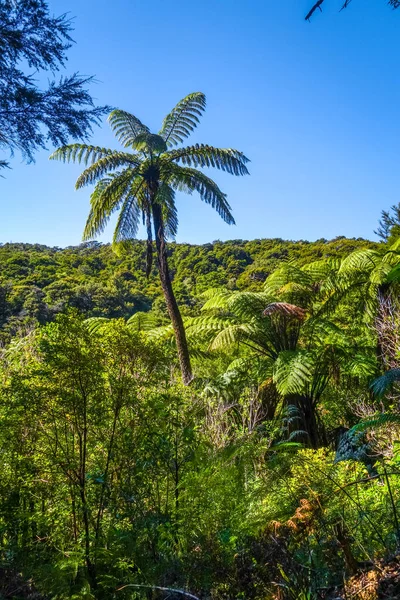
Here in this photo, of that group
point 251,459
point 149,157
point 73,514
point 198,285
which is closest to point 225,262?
point 198,285

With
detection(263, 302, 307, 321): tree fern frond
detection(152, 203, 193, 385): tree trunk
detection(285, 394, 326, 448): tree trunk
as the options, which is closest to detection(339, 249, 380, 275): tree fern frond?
detection(263, 302, 307, 321): tree fern frond

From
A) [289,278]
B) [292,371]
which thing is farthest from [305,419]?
[289,278]

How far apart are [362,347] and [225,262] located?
63.5ft

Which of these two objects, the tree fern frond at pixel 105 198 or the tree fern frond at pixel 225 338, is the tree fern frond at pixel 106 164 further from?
the tree fern frond at pixel 225 338

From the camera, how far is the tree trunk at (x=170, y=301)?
686 centimetres

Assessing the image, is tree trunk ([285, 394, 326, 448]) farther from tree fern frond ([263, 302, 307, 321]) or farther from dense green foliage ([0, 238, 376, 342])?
dense green foliage ([0, 238, 376, 342])

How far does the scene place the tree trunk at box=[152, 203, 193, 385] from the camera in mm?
6859

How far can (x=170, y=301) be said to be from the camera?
7.03 meters

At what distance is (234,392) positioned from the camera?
7.66 m

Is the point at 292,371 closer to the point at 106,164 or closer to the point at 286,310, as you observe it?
the point at 286,310

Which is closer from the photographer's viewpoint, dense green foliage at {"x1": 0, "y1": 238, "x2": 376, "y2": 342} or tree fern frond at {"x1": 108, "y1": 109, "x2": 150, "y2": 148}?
tree fern frond at {"x1": 108, "y1": 109, "x2": 150, "y2": 148}

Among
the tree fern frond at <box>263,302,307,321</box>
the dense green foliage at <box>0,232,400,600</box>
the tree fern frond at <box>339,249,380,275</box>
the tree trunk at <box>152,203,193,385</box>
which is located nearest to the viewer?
the dense green foliage at <box>0,232,400,600</box>

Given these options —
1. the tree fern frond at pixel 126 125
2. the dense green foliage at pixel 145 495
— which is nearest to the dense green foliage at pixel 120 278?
the tree fern frond at pixel 126 125

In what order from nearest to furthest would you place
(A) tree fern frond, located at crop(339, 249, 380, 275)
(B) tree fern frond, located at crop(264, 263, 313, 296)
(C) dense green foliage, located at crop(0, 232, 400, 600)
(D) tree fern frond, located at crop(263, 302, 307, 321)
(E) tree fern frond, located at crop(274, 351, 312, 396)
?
(C) dense green foliage, located at crop(0, 232, 400, 600)
(E) tree fern frond, located at crop(274, 351, 312, 396)
(D) tree fern frond, located at crop(263, 302, 307, 321)
(A) tree fern frond, located at crop(339, 249, 380, 275)
(B) tree fern frond, located at crop(264, 263, 313, 296)
